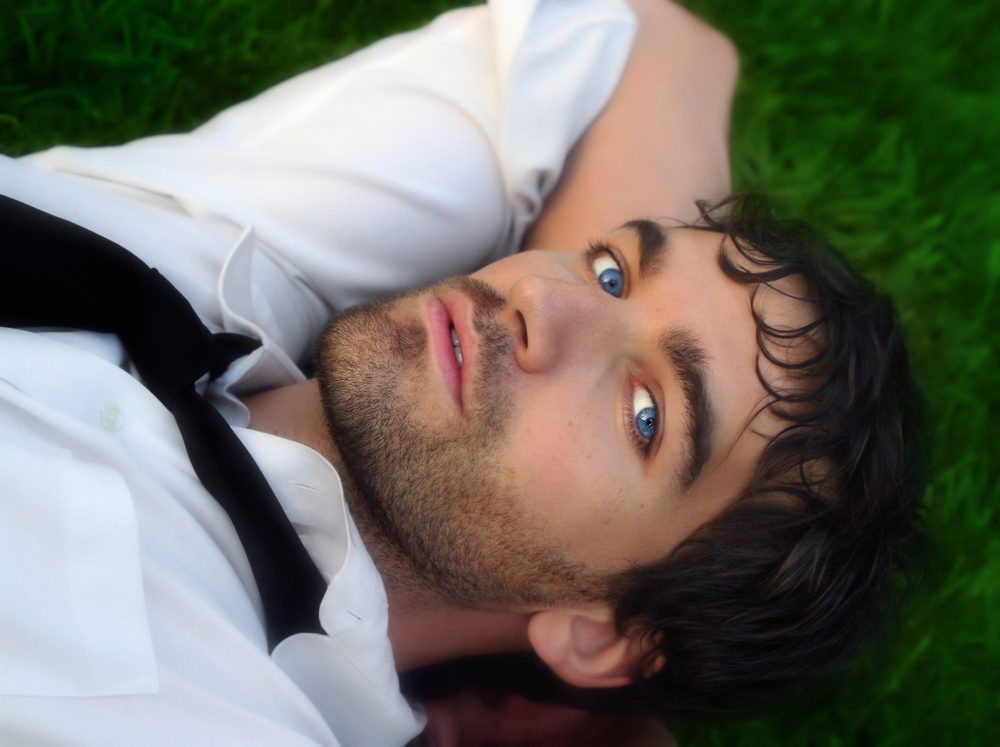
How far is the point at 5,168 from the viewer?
1.45m

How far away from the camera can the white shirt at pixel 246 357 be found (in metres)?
1.16

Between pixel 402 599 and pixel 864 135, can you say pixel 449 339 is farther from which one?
pixel 864 135

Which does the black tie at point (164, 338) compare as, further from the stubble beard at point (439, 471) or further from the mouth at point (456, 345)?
the mouth at point (456, 345)

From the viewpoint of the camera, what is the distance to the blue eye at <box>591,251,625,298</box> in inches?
62.1

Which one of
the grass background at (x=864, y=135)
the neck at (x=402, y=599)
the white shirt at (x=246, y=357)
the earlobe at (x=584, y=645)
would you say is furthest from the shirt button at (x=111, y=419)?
the grass background at (x=864, y=135)

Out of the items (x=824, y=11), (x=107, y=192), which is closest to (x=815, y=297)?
(x=107, y=192)

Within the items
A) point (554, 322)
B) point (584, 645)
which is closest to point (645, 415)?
point (554, 322)

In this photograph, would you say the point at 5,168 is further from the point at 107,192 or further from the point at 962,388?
the point at 962,388

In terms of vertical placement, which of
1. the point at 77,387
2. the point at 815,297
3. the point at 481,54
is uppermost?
the point at 481,54

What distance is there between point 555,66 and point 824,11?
1.31m

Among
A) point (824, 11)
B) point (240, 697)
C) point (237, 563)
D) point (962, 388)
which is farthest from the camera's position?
point (824, 11)

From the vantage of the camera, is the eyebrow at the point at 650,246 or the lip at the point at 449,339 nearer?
the lip at the point at 449,339

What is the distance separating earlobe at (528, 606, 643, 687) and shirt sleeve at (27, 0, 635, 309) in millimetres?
775

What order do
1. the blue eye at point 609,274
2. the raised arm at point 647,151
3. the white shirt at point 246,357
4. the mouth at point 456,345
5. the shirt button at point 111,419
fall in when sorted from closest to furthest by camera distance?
the white shirt at point 246,357 → the shirt button at point 111,419 → the mouth at point 456,345 → the blue eye at point 609,274 → the raised arm at point 647,151
